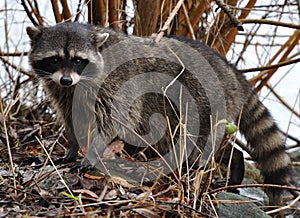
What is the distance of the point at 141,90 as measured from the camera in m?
4.55

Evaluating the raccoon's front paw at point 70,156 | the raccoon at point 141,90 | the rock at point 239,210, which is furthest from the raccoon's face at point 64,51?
the rock at point 239,210

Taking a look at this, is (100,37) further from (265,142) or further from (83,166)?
(265,142)

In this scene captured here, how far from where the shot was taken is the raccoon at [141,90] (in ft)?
13.5

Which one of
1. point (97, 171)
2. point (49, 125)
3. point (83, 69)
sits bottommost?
point (49, 125)

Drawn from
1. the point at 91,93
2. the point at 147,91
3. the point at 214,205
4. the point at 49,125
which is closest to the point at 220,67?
the point at 147,91

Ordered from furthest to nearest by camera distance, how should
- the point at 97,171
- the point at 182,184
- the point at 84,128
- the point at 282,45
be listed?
1. the point at 282,45
2. the point at 84,128
3. the point at 97,171
4. the point at 182,184

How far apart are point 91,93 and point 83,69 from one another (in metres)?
0.26

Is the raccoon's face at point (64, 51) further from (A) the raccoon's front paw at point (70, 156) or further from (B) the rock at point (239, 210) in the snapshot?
(B) the rock at point (239, 210)

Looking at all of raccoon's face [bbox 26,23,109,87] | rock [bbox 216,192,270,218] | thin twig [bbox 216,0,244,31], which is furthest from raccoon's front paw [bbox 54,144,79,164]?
thin twig [bbox 216,0,244,31]

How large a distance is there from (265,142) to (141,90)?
3.71 feet

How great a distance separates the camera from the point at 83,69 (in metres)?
4.08

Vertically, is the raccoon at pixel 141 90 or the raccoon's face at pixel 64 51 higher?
the raccoon's face at pixel 64 51

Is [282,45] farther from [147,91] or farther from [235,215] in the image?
[235,215]

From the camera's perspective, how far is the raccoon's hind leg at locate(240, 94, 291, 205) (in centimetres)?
460
